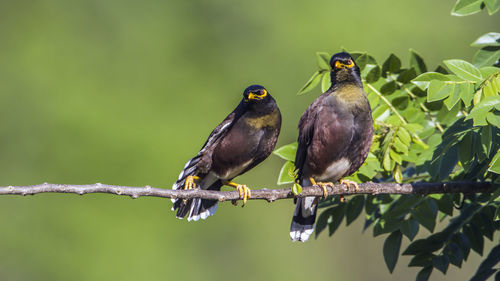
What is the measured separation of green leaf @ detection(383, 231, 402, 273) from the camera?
4207 mm

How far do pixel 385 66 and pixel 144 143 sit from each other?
9948mm

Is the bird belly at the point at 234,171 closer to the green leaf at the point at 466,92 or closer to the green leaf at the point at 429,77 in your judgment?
the green leaf at the point at 429,77

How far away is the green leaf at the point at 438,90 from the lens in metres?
3.47

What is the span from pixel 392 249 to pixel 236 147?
1466 millimetres

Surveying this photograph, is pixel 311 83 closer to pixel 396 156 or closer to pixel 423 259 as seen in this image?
pixel 396 156

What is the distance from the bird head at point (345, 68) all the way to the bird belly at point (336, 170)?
584 millimetres

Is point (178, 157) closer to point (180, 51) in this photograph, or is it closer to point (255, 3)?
point (180, 51)

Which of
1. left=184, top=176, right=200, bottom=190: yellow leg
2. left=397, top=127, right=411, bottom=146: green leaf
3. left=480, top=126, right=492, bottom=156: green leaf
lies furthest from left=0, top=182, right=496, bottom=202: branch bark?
left=184, top=176, right=200, bottom=190: yellow leg

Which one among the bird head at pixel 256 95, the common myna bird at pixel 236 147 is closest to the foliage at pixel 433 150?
the common myna bird at pixel 236 147

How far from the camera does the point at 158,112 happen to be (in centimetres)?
1516

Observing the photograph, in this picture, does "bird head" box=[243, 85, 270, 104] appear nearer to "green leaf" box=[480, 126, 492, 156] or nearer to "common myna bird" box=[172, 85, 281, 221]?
"common myna bird" box=[172, 85, 281, 221]

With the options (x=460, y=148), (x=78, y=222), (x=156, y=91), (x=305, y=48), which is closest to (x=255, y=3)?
(x=305, y=48)

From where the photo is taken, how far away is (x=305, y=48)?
1731 cm

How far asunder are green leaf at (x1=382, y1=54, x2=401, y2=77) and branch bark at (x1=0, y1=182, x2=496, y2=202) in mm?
982
